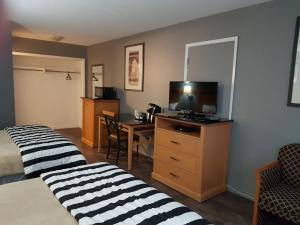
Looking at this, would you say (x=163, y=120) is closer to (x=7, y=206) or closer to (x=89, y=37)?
(x=7, y=206)

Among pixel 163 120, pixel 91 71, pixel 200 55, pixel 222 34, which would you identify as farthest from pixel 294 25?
pixel 91 71

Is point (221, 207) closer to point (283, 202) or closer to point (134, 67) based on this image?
point (283, 202)

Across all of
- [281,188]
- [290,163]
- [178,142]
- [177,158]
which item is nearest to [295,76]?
[290,163]

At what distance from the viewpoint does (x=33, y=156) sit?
2.26m

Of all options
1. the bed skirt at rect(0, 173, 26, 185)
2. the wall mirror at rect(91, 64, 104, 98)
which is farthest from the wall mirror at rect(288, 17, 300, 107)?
the wall mirror at rect(91, 64, 104, 98)

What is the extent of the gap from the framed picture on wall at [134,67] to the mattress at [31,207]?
118 inches

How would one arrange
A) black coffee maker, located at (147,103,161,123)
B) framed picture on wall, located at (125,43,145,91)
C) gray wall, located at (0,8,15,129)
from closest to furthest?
1. gray wall, located at (0,8,15,129)
2. black coffee maker, located at (147,103,161,123)
3. framed picture on wall, located at (125,43,145,91)

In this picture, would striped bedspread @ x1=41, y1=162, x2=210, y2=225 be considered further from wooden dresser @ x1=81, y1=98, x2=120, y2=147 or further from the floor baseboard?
wooden dresser @ x1=81, y1=98, x2=120, y2=147

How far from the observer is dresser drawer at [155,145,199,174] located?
2.79 meters

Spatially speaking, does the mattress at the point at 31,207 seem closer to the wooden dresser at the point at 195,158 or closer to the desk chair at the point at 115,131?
the wooden dresser at the point at 195,158

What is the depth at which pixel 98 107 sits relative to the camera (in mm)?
4777

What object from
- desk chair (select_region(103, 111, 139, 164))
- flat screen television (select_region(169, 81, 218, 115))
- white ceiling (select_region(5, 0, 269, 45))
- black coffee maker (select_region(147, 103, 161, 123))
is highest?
white ceiling (select_region(5, 0, 269, 45))

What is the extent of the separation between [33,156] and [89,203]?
117cm

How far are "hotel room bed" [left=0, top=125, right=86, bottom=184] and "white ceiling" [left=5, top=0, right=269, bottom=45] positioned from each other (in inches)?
64.1
